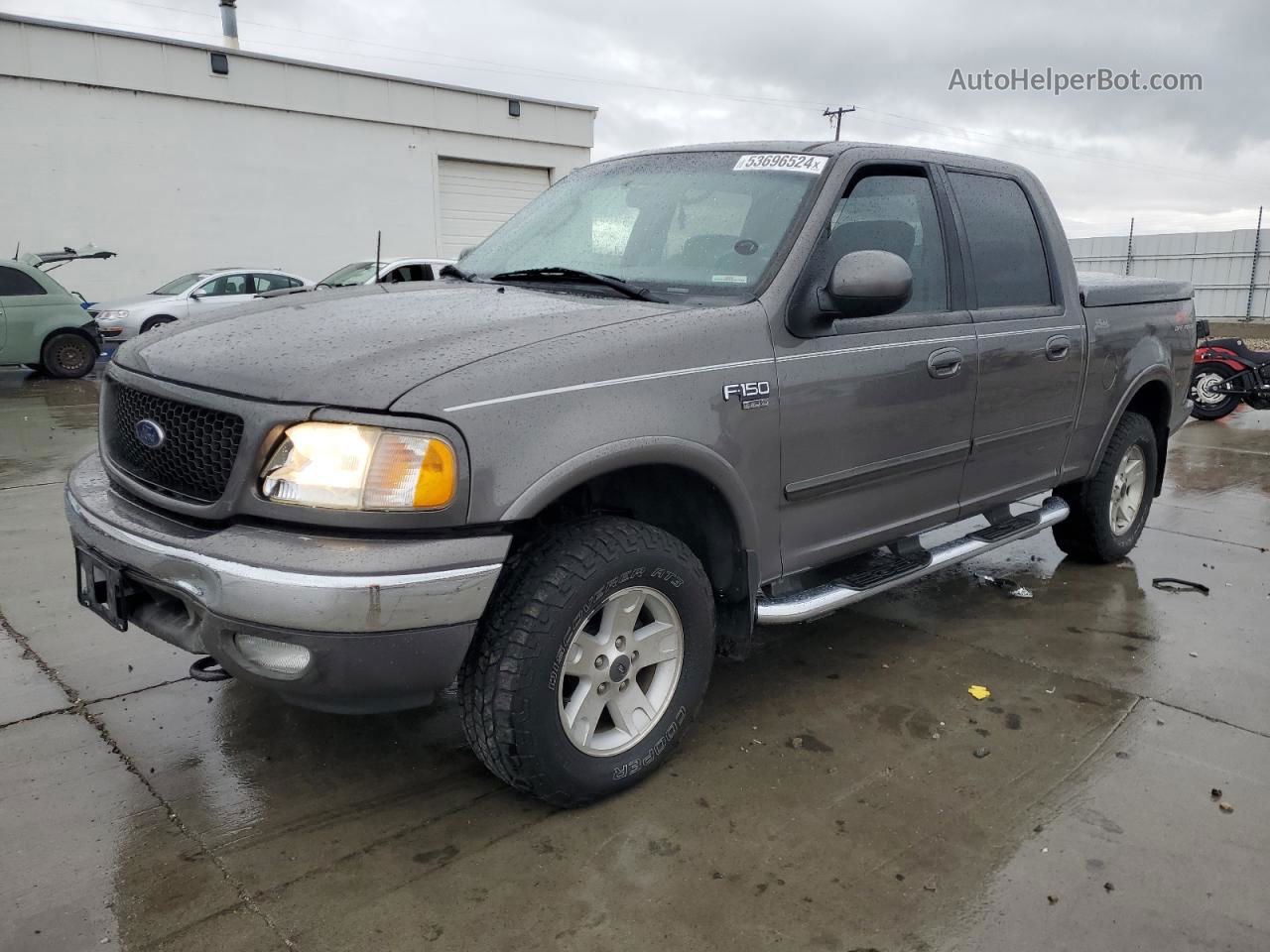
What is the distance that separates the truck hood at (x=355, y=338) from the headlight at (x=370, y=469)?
0.08 metres

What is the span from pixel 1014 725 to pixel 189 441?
2706mm

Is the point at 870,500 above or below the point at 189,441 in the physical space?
below

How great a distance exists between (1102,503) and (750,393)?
2.88 metres

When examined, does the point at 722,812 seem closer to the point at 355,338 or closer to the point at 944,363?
the point at 355,338

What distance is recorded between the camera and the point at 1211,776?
2.92 meters

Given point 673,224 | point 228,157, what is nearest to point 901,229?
point 673,224

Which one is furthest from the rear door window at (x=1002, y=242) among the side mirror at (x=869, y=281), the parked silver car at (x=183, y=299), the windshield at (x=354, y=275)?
the parked silver car at (x=183, y=299)

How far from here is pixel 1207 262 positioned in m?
23.2

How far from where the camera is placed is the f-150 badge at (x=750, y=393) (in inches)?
108

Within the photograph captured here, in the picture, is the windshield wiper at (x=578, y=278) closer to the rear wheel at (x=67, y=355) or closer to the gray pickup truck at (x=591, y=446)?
the gray pickup truck at (x=591, y=446)

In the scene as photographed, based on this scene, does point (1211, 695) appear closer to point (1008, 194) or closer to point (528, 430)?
point (1008, 194)

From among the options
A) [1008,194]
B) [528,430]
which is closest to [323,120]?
[1008,194]

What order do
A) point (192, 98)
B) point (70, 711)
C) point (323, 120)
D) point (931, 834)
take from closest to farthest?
point (931, 834) → point (70, 711) → point (192, 98) → point (323, 120)

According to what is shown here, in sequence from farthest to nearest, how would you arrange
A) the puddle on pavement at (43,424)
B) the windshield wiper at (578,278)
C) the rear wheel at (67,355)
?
the rear wheel at (67,355) → the puddle on pavement at (43,424) → the windshield wiper at (578,278)
